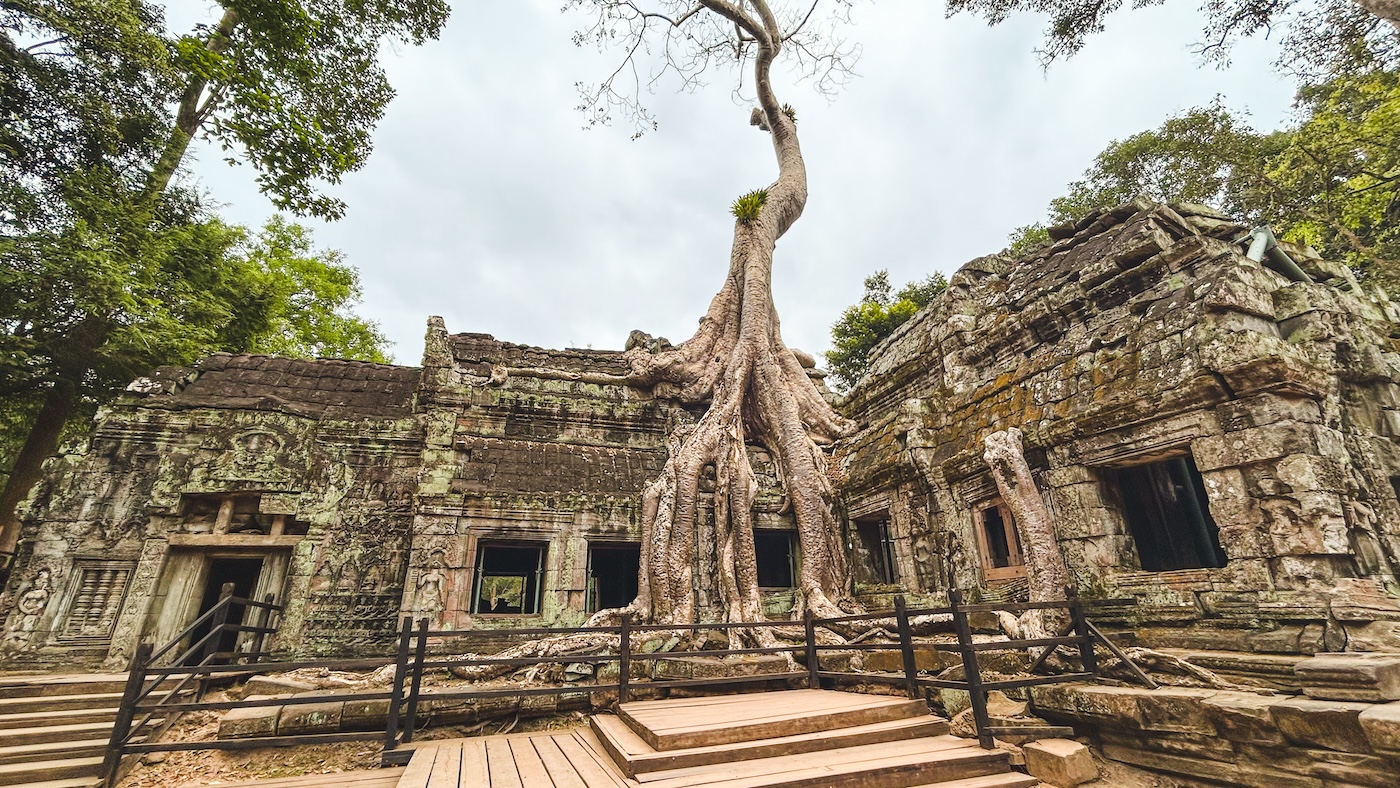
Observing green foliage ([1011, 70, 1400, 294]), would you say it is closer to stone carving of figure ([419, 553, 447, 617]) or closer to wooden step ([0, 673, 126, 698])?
stone carving of figure ([419, 553, 447, 617])

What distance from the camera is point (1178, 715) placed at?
339 centimetres

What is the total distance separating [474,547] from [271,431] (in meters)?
3.68

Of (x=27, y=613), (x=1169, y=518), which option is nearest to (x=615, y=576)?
(x=27, y=613)

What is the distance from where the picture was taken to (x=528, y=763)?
12.1ft

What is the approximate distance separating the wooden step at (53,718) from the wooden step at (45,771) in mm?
662

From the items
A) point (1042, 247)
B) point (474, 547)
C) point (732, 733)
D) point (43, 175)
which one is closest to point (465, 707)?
point (474, 547)

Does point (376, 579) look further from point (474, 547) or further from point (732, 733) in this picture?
point (732, 733)

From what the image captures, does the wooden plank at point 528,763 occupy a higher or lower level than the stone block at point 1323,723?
lower

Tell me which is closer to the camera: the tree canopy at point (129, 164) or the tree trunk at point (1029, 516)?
the tree trunk at point (1029, 516)

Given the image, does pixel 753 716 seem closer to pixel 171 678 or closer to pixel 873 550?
pixel 873 550

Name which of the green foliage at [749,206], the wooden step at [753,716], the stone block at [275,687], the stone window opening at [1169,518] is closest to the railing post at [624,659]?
the wooden step at [753,716]

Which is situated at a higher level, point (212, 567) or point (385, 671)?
point (212, 567)

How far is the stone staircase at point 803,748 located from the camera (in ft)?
10.2

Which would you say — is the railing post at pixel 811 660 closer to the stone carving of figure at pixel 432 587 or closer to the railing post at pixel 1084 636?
the railing post at pixel 1084 636
